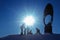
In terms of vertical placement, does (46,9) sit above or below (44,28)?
above

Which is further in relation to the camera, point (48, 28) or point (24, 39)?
point (48, 28)

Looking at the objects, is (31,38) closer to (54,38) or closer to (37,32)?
(54,38)

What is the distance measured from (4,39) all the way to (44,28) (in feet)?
13.9

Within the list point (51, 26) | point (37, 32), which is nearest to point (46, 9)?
point (51, 26)

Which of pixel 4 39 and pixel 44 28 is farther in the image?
pixel 44 28

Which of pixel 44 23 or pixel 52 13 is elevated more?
pixel 52 13

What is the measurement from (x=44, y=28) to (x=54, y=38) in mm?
3708

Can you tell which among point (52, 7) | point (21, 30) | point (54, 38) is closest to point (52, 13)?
point (52, 7)

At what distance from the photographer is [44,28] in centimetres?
1282

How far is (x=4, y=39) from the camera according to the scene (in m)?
9.66

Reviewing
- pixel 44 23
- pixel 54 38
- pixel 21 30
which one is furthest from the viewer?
pixel 44 23

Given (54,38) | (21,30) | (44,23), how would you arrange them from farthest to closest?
1. (44,23)
2. (21,30)
3. (54,38)

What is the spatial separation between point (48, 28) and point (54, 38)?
3.69m

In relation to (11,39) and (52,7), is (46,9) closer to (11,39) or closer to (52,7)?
(52,7)
